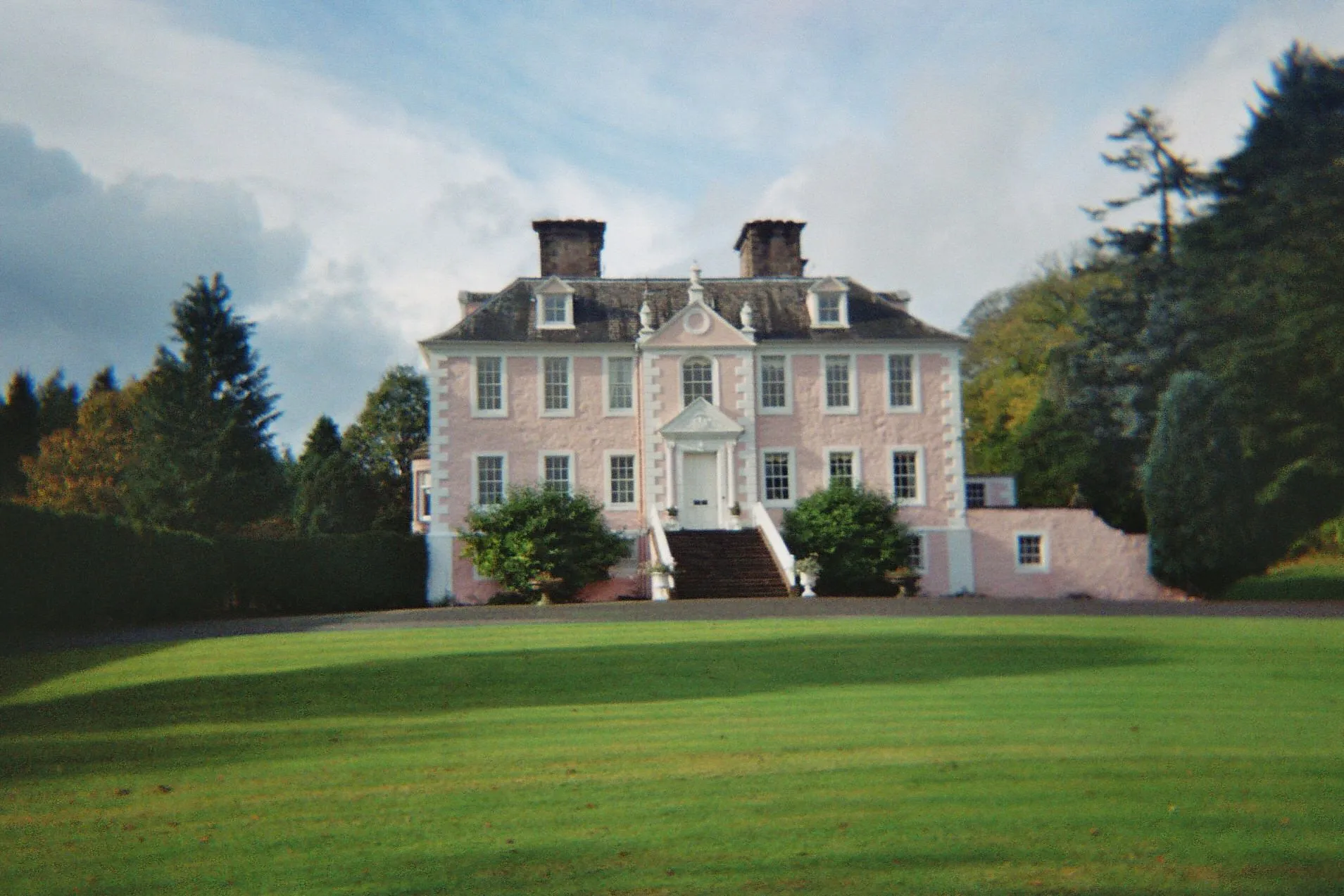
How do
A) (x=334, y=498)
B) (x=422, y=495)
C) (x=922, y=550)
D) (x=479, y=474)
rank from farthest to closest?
1. (x=334, y=498)
2. (x=422, y=495)
3. (x=922, y=550)
4. (x=479, y=474)

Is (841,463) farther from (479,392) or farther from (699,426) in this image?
(479,392)

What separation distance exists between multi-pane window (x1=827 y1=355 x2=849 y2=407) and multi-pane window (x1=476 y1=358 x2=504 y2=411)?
31.1 feet

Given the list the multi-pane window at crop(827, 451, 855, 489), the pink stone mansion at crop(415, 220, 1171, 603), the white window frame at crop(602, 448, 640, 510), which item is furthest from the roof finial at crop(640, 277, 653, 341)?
the multi-pane window at crop(827, 451, 855, 489)

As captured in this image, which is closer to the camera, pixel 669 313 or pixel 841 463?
pixel 841 463

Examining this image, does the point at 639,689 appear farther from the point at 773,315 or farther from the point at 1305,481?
the point at 1305,481

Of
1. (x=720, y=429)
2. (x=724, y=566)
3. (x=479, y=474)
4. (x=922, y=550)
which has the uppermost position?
(x=720, y=429)

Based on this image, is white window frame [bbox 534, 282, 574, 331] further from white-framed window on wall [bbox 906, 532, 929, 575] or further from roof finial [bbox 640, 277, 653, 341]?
white-framed window on wall [bbox 906, 532, 929, 575]

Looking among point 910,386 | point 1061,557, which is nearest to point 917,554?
point 1061,557

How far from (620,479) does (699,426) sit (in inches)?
110

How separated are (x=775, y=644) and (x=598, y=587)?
18395 mm

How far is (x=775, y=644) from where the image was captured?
15.7 meters

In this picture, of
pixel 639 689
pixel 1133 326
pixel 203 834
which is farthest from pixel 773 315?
pixel 203 834

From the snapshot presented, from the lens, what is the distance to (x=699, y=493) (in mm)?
35312

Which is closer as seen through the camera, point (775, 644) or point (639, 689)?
point (639, 689)
